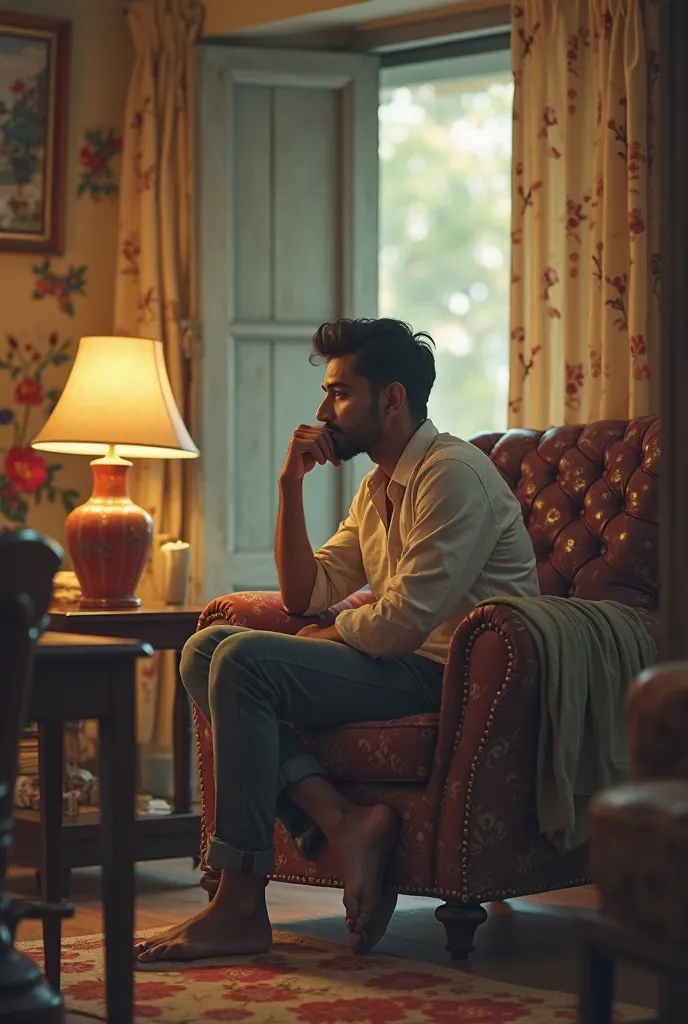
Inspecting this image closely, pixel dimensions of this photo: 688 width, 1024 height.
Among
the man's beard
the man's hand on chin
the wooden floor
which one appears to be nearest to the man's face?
the man's beard

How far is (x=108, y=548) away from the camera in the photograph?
366 centimetres

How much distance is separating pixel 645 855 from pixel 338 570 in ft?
6.27

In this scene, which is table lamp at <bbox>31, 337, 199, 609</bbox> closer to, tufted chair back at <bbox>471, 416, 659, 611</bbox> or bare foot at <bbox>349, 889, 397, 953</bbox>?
tufted chair back at <bbox>471, 416, 659, 611</bbox>

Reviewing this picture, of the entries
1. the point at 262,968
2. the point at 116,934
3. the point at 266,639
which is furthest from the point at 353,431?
the point at 116,934

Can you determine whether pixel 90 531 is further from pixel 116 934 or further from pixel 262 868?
pixel 116 934

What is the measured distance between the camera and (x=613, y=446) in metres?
3.32

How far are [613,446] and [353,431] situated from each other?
23.5 inches

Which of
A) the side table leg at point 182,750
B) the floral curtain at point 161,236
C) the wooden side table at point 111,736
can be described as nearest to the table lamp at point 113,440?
the side table leg at point 182,750

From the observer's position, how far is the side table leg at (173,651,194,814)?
3.94 m

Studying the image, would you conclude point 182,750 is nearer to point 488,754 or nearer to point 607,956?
point 488,754

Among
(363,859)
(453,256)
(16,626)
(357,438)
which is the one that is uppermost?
(453,256)

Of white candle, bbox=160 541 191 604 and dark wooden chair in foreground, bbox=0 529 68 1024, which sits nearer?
dark wooden chair in foreground, bbox=0 529 68 1024

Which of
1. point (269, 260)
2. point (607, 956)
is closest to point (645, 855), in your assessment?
point (607, 956)

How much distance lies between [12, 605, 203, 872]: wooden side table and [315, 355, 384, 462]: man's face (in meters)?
0.77
